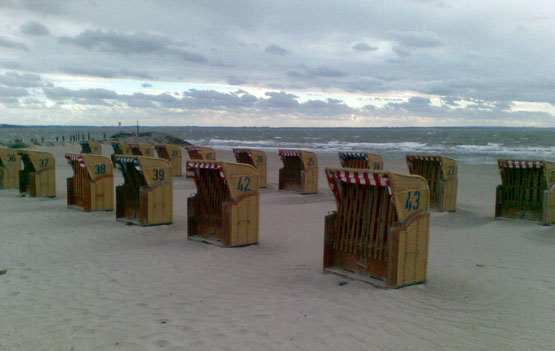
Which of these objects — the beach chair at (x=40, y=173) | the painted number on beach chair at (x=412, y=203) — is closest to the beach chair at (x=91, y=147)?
the beach chair at (x=40, y=173)

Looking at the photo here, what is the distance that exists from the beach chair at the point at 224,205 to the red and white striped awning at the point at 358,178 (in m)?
2.48

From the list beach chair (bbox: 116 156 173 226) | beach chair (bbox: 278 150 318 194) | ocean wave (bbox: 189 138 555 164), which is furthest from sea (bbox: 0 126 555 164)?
beach chair (bbox: 116 156 173 226)

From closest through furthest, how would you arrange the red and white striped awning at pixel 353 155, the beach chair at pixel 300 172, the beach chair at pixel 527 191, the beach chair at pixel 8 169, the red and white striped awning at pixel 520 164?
the beach chair at pixel 527 191 → the red and white striped awning at pixel 520 164 → the red and white striped awning at pixel 353 155 → the beach chair at pixel 300 172 → the beach chair at pixel 8 169

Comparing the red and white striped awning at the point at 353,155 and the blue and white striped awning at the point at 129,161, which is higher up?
the red and white striped awning at the point at 353,155

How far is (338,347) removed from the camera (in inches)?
178

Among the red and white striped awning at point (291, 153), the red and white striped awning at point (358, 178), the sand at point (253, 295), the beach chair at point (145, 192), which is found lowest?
the sand at point (253, 295)

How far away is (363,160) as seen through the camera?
53.0 feet

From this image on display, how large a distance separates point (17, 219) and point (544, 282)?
1171 centimetres

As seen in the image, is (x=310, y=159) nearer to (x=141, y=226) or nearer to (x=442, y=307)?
(x=141, y=226)

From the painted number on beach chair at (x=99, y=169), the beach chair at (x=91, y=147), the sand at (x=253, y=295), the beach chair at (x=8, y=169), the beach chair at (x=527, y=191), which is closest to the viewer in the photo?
the sand at (x=253, y=295)

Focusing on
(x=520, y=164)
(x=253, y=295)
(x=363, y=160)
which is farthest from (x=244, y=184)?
(x=363, y=160)

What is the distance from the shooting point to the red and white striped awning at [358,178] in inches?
245

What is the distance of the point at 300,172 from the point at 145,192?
852cm

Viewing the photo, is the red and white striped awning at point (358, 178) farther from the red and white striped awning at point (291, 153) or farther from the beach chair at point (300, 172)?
the red and white striped awning at point (291, 153)
